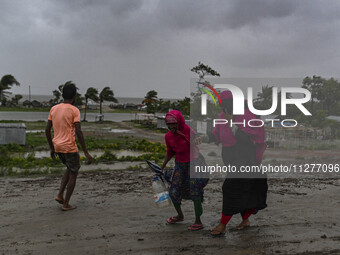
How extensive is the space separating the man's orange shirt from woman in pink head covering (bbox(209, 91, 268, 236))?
6.84 ft

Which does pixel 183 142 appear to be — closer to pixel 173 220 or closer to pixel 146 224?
pixel 173 220

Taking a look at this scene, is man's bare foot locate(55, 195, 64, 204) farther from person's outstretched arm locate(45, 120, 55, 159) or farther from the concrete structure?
the concrete structure

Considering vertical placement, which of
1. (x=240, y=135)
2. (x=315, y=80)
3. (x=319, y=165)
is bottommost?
(x=319, y=165)

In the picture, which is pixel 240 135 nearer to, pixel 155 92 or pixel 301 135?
pixel 301 135

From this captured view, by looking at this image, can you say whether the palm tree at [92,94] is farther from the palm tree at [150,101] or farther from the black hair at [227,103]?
the black hair at [227,103]

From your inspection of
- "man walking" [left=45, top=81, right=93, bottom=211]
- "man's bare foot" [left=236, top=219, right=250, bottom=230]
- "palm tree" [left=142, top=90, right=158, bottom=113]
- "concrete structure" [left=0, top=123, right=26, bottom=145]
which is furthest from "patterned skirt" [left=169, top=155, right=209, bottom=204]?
"palm tree" [left=142, top=90, right=158, bottom=113]

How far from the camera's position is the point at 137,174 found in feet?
30.8

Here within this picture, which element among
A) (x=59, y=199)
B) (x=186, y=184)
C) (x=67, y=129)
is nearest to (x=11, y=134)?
(x=59, y=199)

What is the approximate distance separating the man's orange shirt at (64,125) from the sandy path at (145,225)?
3.27 ft

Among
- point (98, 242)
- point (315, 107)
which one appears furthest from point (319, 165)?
point (315, 107)

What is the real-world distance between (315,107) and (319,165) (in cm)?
1234

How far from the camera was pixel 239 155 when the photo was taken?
433 cm

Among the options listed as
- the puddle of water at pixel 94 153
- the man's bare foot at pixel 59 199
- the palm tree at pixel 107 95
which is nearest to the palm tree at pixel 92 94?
the palm tree at pixel 107 95

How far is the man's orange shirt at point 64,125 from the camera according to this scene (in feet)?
17.2
